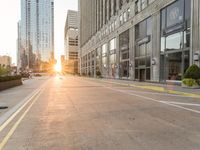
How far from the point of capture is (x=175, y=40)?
107 ft

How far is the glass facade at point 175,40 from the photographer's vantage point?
3029 cm

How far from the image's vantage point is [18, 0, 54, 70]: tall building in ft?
533

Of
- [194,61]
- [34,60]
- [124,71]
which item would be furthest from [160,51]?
[34,60]

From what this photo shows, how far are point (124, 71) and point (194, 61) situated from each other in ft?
90.9

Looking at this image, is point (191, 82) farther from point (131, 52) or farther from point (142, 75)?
point (131, 52)

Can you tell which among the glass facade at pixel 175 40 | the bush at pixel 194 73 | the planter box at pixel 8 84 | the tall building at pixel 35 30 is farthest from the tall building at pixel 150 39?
the tall building at pixel 35 30

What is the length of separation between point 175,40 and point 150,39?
8.15m

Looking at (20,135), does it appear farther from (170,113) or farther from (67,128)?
(170,113)

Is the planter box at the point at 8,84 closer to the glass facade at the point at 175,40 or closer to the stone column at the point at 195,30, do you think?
the glass facade at the point at 175,40

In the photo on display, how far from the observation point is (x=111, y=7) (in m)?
68.1

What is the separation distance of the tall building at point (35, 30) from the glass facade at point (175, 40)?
396ft

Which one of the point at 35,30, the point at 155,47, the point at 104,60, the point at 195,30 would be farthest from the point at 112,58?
the point at 35,30

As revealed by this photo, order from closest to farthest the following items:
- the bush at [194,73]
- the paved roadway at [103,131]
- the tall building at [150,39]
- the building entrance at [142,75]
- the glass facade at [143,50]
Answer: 1. the paved roadway at [103,131]
2. the bush at [194,73]
3. the tall building at [150,39]
4. the glass facade at [143,50]
5. the building entrance at [142,75]

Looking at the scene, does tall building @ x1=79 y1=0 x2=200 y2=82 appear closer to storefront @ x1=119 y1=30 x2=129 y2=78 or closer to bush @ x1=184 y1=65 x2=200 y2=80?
storefront @ x1=119 y1=30 x2=129 y2=78
